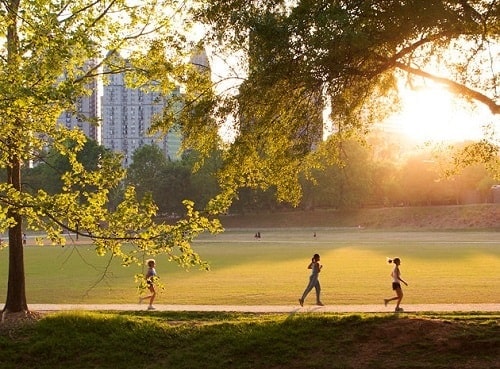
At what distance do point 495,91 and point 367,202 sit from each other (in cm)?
9562

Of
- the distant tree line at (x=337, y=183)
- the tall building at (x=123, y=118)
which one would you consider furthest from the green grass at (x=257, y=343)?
the tall building at (x=123, y=118)

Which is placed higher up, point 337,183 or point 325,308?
point 337,183

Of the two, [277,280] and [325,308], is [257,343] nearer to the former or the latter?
[325,308]

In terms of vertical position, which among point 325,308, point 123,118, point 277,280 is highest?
point 123,118

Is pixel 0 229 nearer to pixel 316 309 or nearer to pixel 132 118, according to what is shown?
pixel 316 309

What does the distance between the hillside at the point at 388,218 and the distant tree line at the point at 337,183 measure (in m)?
2.20

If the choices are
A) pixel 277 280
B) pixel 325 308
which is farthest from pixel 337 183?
pixel 325 308

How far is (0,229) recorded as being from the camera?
11.9 metres

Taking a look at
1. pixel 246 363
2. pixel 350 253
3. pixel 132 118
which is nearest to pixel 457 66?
pixel 246 363

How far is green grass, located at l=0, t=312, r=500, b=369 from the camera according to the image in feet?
37.3

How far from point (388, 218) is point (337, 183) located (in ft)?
35.6

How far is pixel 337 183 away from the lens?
103125 millimetres

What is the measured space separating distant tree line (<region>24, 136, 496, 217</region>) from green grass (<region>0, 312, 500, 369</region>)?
8489 cm

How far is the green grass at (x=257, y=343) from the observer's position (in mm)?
11367
